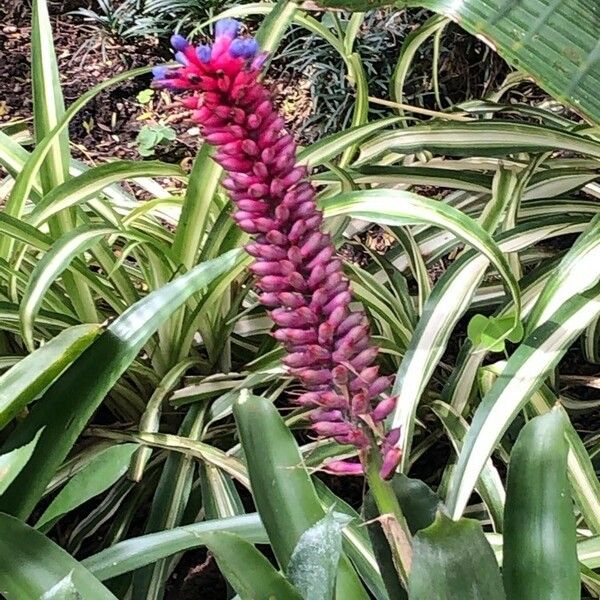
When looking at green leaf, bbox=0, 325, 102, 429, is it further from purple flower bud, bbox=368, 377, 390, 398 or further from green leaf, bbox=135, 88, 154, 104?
green leaf, bbox=135, 88, 154, 104

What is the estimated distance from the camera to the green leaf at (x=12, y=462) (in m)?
0.81

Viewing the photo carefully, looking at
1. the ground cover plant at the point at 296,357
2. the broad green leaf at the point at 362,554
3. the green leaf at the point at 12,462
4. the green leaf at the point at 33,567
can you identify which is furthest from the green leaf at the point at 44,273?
the broad green leaf at the point at 362,554

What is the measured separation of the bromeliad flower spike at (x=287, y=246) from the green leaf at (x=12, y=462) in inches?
16.4

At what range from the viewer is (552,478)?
2.25ft

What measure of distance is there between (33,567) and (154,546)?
192mm

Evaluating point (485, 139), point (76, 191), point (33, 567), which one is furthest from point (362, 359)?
point (485, 139)

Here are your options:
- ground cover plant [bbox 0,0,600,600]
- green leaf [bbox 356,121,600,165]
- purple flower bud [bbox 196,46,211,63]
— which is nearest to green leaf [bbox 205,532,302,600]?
ground cover plant [bbox 0,0,600,600]

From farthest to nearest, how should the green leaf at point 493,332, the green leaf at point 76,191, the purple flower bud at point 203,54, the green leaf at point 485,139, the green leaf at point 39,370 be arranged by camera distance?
the green leaf at point 485,139, the green leaf at point 76,191, the green leaf at point 493,332, the green leaf at point 39,370, the purple flower bud at point 203,54

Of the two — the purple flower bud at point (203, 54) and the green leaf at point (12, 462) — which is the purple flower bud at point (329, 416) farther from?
the green leaf at point (12, 462)

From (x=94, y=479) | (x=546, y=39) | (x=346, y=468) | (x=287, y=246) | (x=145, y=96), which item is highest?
(x=145, y=96)

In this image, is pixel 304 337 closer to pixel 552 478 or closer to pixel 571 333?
pixel 552 478

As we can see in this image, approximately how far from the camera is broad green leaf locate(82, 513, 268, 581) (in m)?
0.90

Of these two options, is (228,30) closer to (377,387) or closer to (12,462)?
(377,387)

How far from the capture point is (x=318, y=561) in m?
0.59
